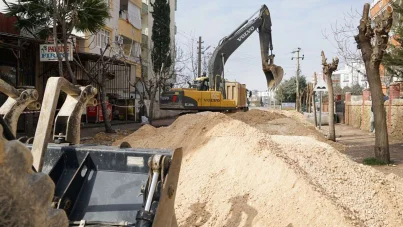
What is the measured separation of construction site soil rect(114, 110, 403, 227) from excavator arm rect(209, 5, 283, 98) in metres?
12.8

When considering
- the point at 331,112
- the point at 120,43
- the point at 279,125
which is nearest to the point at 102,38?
the point at 120,43

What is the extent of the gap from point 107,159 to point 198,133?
19.1ft

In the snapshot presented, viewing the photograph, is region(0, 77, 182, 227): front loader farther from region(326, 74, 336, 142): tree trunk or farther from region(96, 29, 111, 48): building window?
region(96, 29, 111, 48): building window

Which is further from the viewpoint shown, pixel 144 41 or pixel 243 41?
pixel 144 41

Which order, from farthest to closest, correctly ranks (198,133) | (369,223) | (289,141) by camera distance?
(198,133) → (289,141) → (369,223)

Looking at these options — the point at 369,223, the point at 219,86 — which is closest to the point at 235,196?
the point at 369,223

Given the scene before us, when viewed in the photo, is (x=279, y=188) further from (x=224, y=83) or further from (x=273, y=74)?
(x=273, y=74)

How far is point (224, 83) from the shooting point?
781 inches

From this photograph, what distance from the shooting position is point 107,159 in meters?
3.38

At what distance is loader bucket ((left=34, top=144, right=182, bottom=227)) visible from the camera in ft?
10.2

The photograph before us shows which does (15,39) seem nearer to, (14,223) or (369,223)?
(369,223)

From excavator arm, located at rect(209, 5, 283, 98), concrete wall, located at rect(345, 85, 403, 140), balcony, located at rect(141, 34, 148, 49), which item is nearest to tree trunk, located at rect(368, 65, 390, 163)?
concrete wall, located at rect(345, 85, 403, 140)

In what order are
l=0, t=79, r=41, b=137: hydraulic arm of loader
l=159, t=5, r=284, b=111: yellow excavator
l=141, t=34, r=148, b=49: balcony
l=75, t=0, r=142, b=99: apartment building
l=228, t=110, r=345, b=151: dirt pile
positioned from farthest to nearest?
l=141, t=34, r=148, b=49: balcony, l=75, t=0, r=142, b=99: apartment building, l=159, t=5, r=284, b=111: yellow excavator, l=228, t=110, r=345, b=151: dirt pile, l=0, t=79, r=41, b=137: hydraulic arm of loader

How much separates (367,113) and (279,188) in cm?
1911
